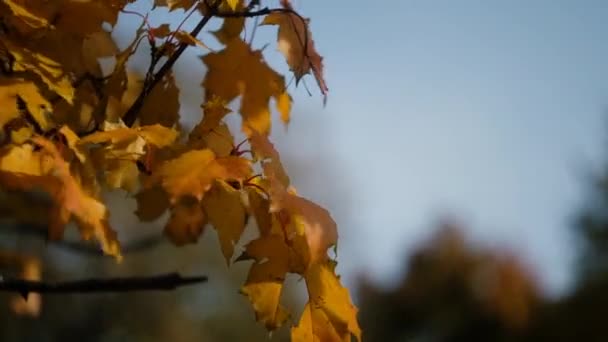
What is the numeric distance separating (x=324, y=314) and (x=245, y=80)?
445 mm

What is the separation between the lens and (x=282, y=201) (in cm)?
116

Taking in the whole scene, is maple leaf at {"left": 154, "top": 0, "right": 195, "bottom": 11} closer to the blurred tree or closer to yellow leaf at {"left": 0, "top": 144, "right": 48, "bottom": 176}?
yellow leaf at {"left": 0, "top": 144, "right": 48, "bottom": 176}

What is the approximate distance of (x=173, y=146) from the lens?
4.10 feet

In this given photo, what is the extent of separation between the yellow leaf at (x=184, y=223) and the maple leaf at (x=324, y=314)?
21.9 inches

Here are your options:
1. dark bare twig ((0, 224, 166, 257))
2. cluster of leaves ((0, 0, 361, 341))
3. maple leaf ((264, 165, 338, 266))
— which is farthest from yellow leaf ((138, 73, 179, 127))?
dark bare twig ((0, 224, 166, 257))

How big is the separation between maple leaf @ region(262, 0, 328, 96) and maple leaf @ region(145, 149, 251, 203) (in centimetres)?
25

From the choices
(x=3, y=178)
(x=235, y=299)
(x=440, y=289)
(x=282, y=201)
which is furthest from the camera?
(x=440, y=289)

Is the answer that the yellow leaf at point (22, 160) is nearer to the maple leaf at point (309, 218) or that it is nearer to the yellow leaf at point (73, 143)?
the yellow leaf at point (73, 143)

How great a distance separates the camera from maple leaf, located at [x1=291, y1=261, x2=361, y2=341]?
4.01 ft

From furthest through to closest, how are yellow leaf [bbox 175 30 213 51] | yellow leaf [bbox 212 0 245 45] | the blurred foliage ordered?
the blurred foliage < yellow leaf [bbox 212 0 245 45] < yellow leaf [bbox 175 30 213 51]

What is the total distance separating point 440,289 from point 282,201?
1533cm

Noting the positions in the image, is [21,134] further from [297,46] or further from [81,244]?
[81,244]

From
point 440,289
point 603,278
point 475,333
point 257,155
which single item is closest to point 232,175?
point 257,155

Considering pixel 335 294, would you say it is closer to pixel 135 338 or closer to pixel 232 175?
pixel 232 175
